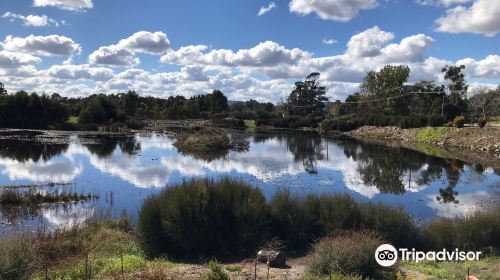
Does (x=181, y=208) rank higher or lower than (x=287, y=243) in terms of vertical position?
higher

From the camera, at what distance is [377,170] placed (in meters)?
32.2

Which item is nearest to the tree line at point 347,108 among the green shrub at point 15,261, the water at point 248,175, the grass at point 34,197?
the water at point 248,175

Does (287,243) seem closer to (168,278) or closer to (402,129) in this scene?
(168,278)

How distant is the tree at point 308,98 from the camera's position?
125000 mm

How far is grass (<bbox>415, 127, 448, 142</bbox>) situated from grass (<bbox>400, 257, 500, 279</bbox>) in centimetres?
5357

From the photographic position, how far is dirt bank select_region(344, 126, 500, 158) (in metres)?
49.4

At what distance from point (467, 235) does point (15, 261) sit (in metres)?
10.0

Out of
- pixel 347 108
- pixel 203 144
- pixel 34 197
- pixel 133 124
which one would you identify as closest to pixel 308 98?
pixel 347 108

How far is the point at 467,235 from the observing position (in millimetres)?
11758

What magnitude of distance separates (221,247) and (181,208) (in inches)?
53.4

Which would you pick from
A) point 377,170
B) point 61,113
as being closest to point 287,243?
point 377,170

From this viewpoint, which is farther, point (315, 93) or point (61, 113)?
point (315, 93)

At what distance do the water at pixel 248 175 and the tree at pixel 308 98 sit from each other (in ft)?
263

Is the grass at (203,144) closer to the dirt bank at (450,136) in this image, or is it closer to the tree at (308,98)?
the dirt bank at (450,136)
